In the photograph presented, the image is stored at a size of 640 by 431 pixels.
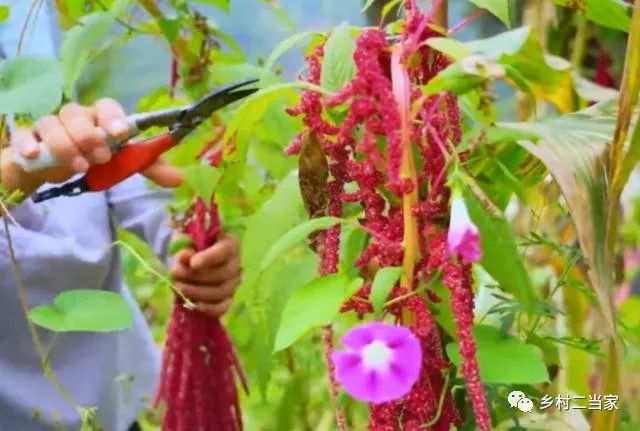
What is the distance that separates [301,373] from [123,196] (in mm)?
214

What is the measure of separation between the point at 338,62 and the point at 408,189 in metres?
0.08

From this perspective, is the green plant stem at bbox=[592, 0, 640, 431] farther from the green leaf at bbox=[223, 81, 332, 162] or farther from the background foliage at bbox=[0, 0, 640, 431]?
the green leaf at bbox=[223, 81, 332, 162]

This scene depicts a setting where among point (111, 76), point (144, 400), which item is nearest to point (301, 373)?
point (144, 400)

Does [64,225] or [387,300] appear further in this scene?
[64,225]

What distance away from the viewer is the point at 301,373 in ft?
2.72

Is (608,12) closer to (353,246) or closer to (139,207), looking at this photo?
(353,246)

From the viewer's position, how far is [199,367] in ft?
1.89

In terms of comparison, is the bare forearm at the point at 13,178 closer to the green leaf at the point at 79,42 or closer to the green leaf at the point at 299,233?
the green leaf at the point at 79,42

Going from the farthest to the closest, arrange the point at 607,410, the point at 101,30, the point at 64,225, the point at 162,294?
1. the point at 162,294
2. the point at 64,225
3. the point at 101,30
4. the point at 607,410

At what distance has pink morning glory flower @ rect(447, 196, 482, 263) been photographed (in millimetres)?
313

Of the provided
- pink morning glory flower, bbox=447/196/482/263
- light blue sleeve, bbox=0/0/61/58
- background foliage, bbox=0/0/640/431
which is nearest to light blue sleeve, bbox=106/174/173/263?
background foliage, bbox=0/0/640/431

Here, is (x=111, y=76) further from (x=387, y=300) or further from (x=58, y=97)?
(x=387, y=300)

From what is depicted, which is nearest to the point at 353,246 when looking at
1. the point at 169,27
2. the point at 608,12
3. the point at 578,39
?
the point at 608,12

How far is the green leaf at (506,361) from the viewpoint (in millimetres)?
359
